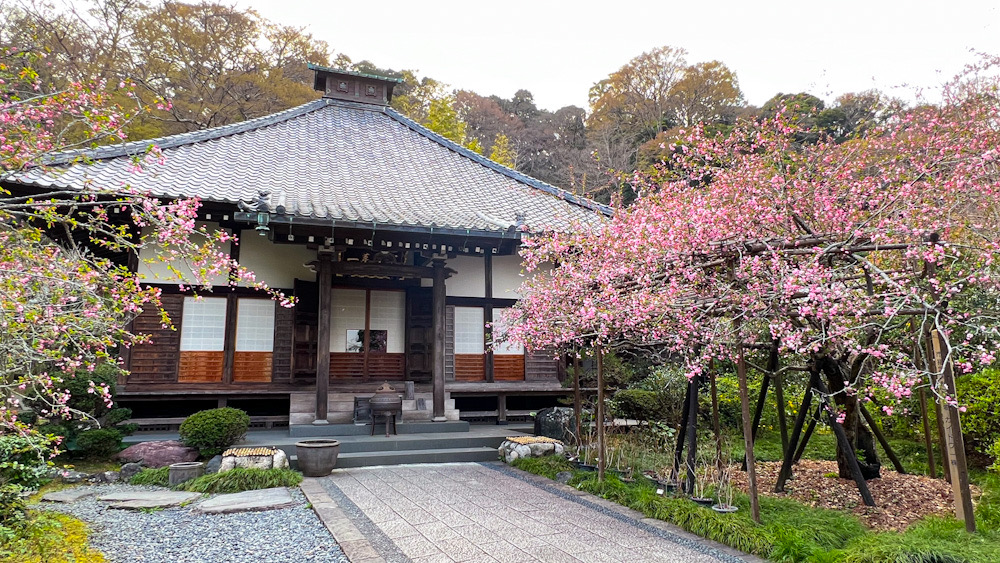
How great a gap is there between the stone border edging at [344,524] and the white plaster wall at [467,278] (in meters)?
4.59

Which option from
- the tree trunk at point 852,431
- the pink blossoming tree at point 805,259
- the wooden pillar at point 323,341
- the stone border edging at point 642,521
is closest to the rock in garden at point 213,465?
the wooden pillar at point 323,341

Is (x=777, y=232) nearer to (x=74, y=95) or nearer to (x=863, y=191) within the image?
(x=863, y=191)

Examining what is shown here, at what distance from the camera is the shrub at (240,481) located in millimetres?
6211

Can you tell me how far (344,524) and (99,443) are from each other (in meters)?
4.49

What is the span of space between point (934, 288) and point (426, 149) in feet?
35.9

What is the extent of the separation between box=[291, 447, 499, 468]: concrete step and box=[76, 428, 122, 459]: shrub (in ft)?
7.61

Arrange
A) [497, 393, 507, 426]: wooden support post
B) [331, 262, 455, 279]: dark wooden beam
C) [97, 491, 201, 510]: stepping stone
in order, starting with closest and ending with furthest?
[97, 491, 201, 510]: stepping stone → [331, 262, 455, 279]: dark wooden beam → [497, 393, 507, 426]: wooden support post

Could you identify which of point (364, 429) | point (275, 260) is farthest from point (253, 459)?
point (275, 260)

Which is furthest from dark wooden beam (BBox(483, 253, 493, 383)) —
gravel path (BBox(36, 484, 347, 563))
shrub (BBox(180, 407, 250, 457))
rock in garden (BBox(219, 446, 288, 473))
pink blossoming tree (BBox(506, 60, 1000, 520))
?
gravel path (BBox(36, 484, 347, 563))

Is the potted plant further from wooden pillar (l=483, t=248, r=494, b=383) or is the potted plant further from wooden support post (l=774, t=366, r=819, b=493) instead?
wooden support post (l=774, t=366, r=819, b=493)

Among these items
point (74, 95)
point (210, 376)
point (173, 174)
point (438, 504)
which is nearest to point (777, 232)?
point (438, 504)

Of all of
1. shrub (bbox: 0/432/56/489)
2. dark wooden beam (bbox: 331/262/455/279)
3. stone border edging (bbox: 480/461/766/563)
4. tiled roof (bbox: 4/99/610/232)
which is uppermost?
tiled roof (bbox: 4/99/610/232)

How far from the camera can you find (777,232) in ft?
17.3

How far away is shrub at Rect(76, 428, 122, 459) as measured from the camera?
7.28 metres
